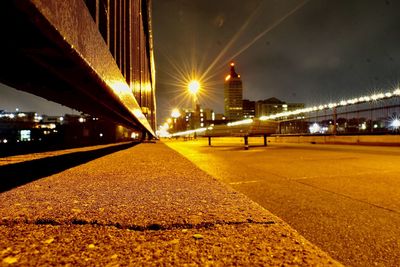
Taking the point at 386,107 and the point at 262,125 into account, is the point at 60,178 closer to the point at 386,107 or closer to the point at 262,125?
the point at 262,125

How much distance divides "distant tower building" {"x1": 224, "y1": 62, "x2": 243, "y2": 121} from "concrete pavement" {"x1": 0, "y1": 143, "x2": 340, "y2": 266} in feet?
568


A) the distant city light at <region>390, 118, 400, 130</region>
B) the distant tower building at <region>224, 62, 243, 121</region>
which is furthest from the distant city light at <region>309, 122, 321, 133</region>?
the distant tower building at <region>224, 62, 243, 121</region>

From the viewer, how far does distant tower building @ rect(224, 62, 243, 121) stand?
577ft

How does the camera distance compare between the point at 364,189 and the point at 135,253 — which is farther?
the point at 364,189

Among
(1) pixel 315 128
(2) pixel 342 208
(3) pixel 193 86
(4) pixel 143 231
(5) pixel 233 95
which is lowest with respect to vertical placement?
(2) pixel 342 208

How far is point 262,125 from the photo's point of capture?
1189 centimetres

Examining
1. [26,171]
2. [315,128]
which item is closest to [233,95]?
[315,128]

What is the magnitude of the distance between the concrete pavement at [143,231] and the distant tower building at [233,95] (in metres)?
173

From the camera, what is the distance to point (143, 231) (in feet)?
3.71

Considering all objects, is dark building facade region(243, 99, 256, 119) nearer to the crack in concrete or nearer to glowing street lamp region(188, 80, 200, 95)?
glowing street lamp region(188, 80, 200, 95)

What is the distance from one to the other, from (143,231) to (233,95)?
182 m

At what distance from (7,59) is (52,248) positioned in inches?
84.8

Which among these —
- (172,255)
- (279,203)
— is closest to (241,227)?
(172,255)

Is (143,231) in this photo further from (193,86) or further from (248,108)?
(248,108)
